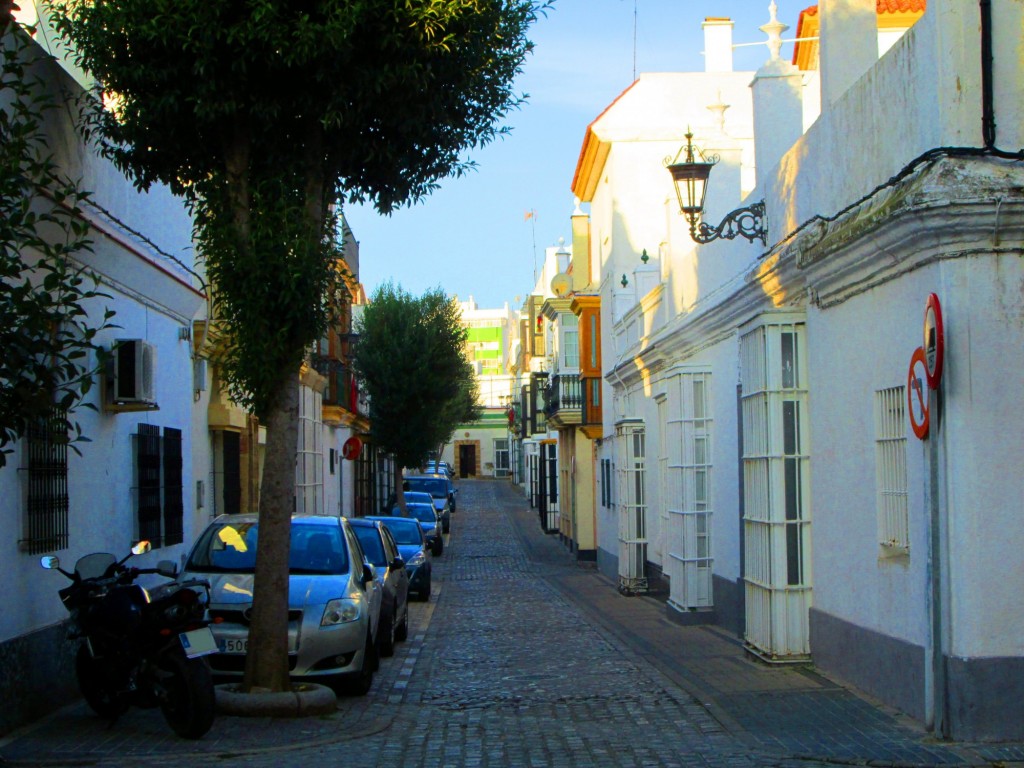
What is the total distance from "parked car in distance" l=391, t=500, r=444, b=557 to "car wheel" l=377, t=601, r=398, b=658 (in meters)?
19.9

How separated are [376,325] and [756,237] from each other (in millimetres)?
29532

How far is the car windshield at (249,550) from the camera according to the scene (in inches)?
463

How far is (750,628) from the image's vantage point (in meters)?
12.8

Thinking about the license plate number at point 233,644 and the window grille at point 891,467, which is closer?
the window grille at point 891,467

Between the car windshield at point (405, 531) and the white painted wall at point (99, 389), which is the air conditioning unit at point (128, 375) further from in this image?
the car windshield at point (405, 531)

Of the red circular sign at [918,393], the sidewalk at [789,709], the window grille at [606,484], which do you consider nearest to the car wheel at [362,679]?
the sidewalk at [789,709]

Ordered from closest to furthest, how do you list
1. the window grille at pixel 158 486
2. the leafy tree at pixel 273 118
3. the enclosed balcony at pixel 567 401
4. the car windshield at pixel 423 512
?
the leafy tree at pixel 273 118 → the window grille at pixel 158 486 → the enclosed balcony at pixel 567 401 → the car windshield at pixel 423 512

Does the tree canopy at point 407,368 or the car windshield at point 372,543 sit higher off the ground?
the tree canopy at point 407,368

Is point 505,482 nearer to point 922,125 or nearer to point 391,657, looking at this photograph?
point 391,657

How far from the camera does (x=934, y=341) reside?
809 centimetres

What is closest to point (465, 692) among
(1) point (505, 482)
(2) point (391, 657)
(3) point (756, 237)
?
(2) point (391, 657)

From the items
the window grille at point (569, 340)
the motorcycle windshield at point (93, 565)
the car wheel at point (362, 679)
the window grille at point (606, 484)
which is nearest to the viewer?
the motorcycle windshield at point (93, 565)

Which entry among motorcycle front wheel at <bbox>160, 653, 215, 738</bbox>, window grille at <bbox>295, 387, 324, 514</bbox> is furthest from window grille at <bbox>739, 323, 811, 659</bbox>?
window grille at <bbox>295, 387, 324, 514</bbox>

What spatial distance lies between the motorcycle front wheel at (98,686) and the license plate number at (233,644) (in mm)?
1546
